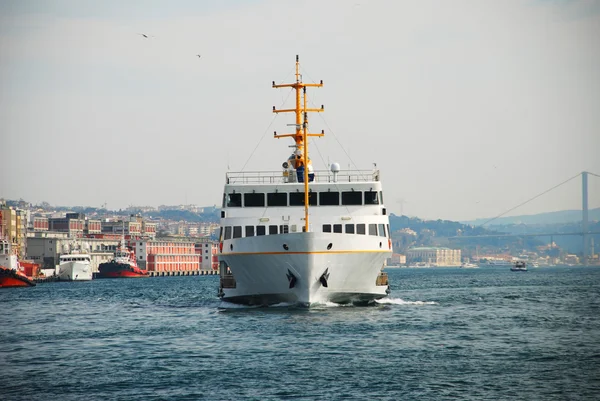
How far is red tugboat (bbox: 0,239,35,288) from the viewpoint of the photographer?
100012 mm

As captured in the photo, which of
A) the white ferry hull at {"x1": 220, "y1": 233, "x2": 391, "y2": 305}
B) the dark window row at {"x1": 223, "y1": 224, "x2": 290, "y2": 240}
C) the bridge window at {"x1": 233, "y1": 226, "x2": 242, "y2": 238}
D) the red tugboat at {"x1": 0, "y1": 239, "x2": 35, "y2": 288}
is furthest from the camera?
the red tugboat at {"x1": 0, "y1": 239, "x2": 35, "y2": 288}

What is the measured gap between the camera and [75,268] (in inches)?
5571

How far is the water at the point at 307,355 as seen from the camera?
77.2ft

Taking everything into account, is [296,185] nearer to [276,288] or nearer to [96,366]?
[276,288]

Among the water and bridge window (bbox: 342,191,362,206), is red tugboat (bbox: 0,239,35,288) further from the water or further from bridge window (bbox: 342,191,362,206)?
bridge window (bbox: 342,191,362,206)

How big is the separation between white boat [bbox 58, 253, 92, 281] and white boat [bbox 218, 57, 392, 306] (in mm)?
99277

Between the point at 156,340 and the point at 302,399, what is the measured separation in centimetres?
1244

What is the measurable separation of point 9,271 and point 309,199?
66.3m

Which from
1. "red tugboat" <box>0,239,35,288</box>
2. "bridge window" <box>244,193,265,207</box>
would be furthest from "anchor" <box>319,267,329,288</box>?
"red tugboat" <box>0,239,35,288</box>

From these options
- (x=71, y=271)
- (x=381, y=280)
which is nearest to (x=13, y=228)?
(x=71, y=271)

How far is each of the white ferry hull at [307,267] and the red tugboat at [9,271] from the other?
6475 centimetres

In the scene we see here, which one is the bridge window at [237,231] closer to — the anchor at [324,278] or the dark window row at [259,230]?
the dark window row at [259,230]

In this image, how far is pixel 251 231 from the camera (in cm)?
4303

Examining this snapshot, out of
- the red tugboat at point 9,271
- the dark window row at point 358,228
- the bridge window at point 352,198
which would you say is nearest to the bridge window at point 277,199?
the dark window row at point 358,228
